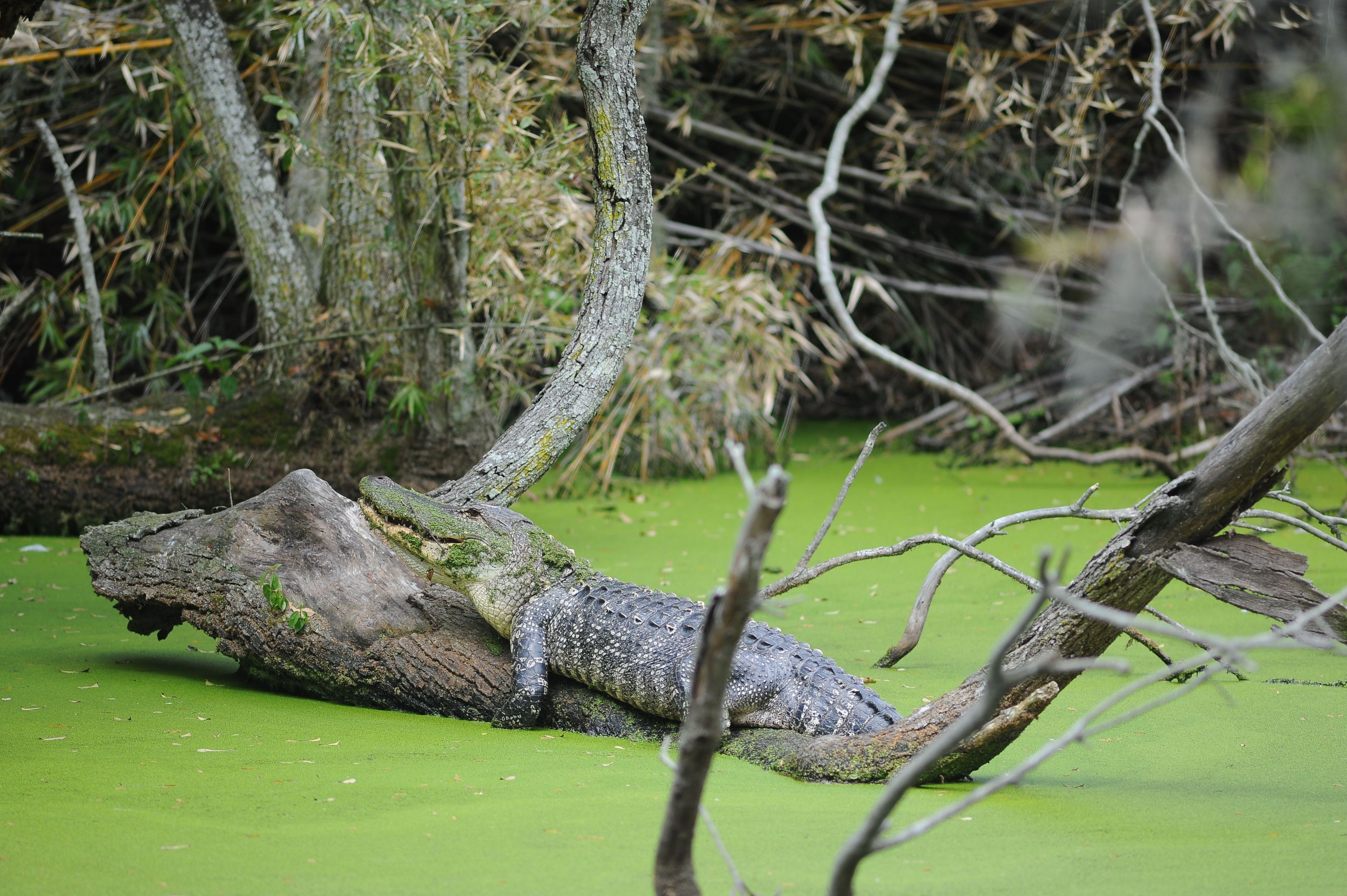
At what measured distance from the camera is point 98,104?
6242 millimetres

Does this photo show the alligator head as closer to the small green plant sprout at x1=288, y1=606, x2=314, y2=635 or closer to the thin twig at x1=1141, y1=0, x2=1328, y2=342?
the small green plant sprout at x1=288, y1=606, x2=314, y2=635

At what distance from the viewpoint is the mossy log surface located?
2.69 metres

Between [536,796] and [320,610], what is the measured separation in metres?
0.99

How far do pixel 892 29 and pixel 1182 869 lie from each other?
4750 mm

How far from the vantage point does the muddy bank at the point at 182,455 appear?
4.56m

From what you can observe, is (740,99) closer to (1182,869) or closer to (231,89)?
(231,89)

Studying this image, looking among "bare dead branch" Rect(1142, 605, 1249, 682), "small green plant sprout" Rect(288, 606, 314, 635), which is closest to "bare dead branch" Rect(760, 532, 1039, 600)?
"bare dead branch" Rect(1142, 605, 1249, 682)

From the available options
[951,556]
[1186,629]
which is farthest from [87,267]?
[1186,629]

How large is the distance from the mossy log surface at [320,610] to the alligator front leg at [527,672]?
60 millimetres

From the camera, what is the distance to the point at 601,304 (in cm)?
325

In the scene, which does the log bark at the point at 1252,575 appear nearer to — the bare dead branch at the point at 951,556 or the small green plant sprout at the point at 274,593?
the bare dead branch at the point at 951,556

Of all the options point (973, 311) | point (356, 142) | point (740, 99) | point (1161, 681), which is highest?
point (740, 99)

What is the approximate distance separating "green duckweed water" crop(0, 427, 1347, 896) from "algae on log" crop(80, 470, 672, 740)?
0.08 metres

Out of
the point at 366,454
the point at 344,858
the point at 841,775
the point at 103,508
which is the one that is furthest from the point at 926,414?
the point at 344,858
